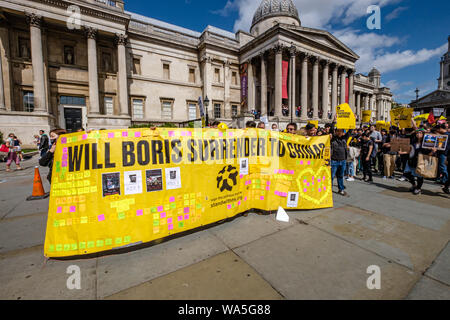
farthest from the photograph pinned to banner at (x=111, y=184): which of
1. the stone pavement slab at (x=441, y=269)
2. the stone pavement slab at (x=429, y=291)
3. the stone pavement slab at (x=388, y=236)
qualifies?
the stone pavement slab at (x=441, y=269)

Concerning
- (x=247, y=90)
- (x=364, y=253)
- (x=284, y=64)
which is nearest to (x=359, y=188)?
(x=364, y=253)

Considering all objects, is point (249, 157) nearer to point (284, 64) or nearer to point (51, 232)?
point (51, 232)

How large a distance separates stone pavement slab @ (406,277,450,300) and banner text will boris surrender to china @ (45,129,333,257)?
7.77ft

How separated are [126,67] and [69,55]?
5.49 meters

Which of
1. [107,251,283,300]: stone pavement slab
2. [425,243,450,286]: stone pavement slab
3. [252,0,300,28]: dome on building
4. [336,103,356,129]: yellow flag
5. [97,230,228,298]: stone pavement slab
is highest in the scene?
[252,0,300,28]: dome on building

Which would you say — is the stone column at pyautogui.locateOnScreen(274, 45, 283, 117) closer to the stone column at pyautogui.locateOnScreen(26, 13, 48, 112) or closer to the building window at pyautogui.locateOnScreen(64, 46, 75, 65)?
the building window at pyautogui.locateOnScreen(64, 46, 75, 65)

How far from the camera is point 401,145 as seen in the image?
753 cm

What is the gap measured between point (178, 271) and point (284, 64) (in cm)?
2891

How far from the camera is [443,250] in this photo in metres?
2.87

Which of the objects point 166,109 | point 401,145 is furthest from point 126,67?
point 401,145

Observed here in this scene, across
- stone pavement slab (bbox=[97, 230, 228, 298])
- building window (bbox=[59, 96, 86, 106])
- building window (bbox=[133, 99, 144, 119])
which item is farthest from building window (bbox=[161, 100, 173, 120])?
stone pavement slab (bbox=[97, 230, 228, 298])

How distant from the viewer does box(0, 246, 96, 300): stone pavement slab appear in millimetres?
2082

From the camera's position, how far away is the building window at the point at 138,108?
83.9 feet

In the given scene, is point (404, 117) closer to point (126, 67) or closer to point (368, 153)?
point (368, 153)
